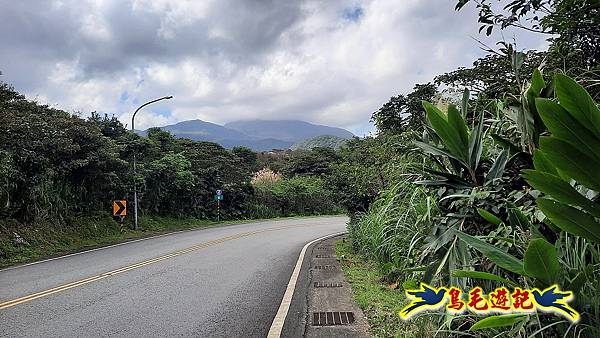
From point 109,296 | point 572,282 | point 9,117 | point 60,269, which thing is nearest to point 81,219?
point 9,117

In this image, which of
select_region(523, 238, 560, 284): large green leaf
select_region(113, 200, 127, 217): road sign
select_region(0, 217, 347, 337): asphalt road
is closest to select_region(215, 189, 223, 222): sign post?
select_region(113, 200, 127, 217): road sign

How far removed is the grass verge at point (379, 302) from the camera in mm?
4207

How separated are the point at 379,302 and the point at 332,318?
800mm

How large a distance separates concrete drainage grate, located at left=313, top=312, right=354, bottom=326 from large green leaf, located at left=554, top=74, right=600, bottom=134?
4125 millimetres

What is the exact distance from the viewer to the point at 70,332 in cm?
529

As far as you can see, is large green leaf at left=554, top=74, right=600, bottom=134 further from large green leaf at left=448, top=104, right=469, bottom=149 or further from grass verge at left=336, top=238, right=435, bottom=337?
grass verge at left=336, top=238, right=435, bottom=337

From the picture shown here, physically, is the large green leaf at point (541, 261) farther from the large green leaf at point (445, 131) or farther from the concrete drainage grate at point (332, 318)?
the concrete drainage grate at point (332, 318)

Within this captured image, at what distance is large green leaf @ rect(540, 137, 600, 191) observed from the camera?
5.21ft

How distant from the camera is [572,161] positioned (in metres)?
1.60

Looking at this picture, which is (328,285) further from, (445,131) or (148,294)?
(445,131)

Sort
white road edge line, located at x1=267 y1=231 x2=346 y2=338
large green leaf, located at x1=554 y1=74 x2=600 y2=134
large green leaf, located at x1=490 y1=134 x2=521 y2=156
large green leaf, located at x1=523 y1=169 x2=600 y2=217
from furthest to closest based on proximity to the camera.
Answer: white road edge line, located at x1=267 y1=231 x2=346 y2=338, large green leaf, located at x1=490 y1=134 x2=521 y2=156, large green leaf, located at x1=523 y1=169 x2=600 y2=217, large green leaf, located at x1=554 y1=74 x2=600 y2=134

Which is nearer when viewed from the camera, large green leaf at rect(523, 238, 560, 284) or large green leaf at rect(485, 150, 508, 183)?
large green leaf at rect(523, 238, 560, 284)

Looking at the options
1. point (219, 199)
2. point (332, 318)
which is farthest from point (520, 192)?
point (219, 199)

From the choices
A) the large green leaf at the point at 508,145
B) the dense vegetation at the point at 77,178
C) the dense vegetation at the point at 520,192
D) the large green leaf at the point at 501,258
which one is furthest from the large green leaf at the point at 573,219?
the dense vegetation at the point at 77,178
